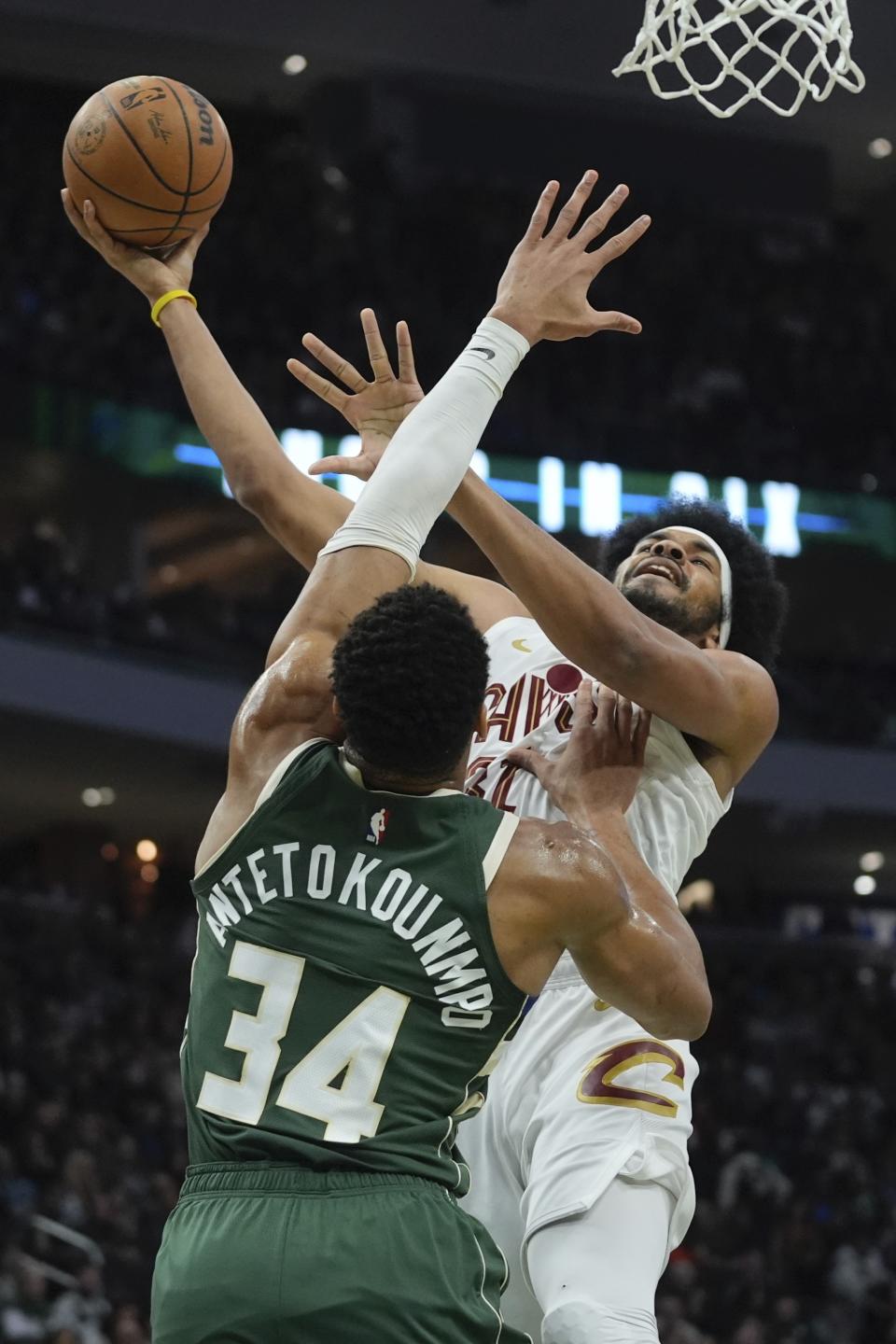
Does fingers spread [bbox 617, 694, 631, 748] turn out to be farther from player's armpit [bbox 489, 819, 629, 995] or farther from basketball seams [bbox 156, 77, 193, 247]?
basketball seams [bbox 156, 77, 193, 247]

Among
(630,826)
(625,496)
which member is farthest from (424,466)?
(625,496)

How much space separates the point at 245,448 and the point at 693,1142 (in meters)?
13.8

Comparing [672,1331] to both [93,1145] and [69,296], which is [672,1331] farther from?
[69,296]

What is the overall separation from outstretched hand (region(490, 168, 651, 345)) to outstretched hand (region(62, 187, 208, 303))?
80cm

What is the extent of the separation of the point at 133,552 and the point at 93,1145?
1060cm

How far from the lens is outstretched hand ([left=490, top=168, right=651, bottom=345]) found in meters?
3.56

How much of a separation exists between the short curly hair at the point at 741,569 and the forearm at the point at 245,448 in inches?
40.3

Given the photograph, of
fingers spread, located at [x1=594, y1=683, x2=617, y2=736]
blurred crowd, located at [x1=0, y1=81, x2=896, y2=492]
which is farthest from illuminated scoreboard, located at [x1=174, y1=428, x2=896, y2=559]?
fingers spread, located at [x1=594, y1=683, x2=617, y2=736]

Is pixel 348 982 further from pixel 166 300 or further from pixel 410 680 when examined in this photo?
pixel 166 300

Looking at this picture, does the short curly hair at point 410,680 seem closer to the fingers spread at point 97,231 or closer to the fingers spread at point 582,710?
the fingers spread at point 582,710

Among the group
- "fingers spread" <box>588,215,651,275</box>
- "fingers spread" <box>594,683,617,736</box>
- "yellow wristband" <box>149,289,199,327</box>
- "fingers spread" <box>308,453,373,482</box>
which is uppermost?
"fingers spread" <box>588,215,651,275</box>

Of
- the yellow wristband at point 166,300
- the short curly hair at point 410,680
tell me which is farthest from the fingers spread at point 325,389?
the short curly hair at point 410,680

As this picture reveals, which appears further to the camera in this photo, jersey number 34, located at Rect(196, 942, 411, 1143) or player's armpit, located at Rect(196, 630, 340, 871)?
player's armpit, located at Rect(196, 630, 340, 871)

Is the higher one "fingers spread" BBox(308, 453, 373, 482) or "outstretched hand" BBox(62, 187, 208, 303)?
"outstretched hand" BBox(62, 187, 208, 303)
